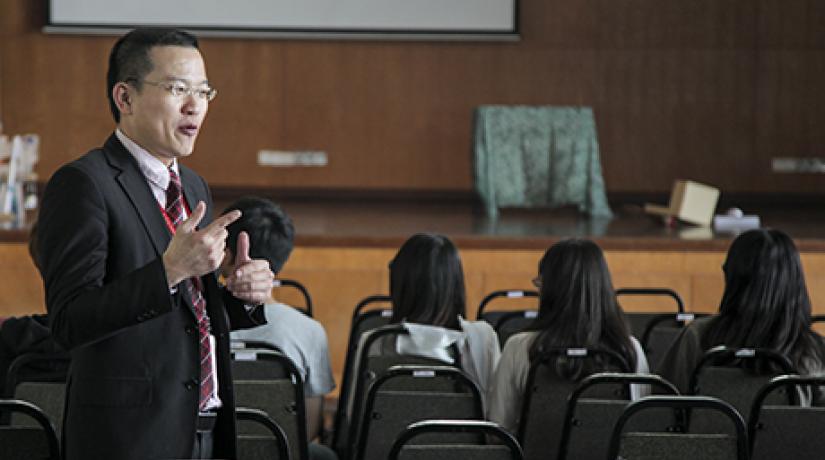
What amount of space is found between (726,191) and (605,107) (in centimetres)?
122

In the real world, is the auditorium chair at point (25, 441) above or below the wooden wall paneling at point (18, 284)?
above

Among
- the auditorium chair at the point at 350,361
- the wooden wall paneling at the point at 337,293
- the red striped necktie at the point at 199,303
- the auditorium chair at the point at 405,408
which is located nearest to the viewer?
the red striped necktie at the point at 199,303

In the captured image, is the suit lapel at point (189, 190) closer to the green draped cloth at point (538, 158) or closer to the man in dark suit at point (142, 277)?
the man in dark suit at point (142, 277)

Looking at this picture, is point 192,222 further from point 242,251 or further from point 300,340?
point 300,340

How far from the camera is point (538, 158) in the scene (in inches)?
333

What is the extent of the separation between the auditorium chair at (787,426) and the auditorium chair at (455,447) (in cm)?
84

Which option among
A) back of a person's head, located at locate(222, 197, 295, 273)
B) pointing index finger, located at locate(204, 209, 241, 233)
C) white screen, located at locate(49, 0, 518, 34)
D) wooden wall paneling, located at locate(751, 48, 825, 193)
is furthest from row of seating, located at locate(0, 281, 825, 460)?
wooden wall paneling, located at locate(751, 48, 825, 193)

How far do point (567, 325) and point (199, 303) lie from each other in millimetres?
1641

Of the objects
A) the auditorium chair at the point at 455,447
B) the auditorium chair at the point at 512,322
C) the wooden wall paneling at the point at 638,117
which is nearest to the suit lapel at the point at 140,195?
the auditorium chair at the point at 455,447

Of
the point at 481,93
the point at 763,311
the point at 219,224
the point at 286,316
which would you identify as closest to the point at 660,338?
the point at 763,311

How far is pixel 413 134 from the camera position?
391 inches

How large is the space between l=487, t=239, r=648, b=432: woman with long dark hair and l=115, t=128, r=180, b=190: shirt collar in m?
1.64

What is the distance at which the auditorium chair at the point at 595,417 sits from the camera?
9.99ft

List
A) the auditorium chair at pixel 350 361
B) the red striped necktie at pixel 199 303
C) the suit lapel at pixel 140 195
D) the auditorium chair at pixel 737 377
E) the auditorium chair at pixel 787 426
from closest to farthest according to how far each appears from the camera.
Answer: the suit lapel at pixel 140 195 < the red striped necktie at pixel 199 303 < the auditorium chair at pixel 787 426 < the auditorium chair at pixel 737 377 < the auditorium chair at pixel 350 361
